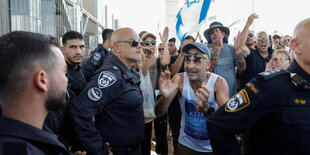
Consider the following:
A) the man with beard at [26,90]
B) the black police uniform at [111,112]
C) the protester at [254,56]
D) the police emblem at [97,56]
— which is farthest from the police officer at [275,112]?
the police emblem at [97,56]

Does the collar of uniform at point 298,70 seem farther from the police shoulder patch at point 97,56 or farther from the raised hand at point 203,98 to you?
the police shoulder patch at point 97,56

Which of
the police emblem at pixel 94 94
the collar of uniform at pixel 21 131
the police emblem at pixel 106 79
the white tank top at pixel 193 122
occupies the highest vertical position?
the police emblem at pixel 106 79

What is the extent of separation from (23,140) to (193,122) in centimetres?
180

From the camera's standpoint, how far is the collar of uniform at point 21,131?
979 millimetres

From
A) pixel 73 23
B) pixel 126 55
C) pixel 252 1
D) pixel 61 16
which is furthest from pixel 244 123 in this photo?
pixel 252 1

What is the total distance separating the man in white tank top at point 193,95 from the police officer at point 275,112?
2.48ft

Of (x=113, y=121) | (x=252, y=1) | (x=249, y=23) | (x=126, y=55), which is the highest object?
(x=252, y=1)

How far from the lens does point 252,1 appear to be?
11.0 m

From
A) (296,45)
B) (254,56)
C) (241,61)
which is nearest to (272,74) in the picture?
(296,45)

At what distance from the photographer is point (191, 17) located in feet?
13.7

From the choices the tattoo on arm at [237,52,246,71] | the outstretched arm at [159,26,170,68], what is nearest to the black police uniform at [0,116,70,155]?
the outstretched arm at [159,26,170,68]

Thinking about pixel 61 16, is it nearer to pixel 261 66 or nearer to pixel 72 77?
pixel 72 77

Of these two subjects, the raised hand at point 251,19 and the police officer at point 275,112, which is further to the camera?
the raised hand at point 251,19

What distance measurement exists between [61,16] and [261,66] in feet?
14.6
